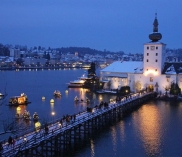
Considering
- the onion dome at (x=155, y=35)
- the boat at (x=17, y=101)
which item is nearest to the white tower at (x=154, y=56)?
the onion dome at (x=155, y=35)

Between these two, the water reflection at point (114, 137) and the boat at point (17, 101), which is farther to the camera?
the boat at point (17, 101)

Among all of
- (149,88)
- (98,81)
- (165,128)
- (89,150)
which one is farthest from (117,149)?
(98,81)

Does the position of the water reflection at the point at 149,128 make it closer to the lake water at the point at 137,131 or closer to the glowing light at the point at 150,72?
the lake water at the point at 137,131

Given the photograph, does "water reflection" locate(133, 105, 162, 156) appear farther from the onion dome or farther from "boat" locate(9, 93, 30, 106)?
the onion dome

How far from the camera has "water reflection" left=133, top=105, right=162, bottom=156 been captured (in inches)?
848

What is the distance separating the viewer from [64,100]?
42.4 meters

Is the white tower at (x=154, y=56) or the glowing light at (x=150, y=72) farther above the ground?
the white tower at (x=154, y=56)

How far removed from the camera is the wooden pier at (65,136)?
1662cm

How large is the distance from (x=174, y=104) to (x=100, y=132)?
1683 centimetres

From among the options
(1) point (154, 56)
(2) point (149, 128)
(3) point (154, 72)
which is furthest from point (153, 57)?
(2) point (149, 128)

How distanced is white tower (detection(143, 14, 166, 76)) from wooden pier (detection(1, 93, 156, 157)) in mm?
15760

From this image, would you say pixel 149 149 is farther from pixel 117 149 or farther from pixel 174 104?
pixel 174 104

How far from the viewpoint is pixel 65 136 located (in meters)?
21.8

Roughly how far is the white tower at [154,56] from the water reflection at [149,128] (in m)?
11.6
